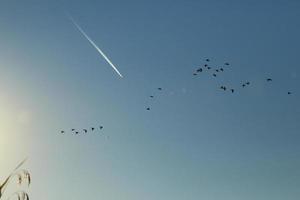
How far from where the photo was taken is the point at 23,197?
Answer: 108ft

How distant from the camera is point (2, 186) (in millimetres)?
33594

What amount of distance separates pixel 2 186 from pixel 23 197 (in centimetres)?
83

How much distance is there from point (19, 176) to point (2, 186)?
51cm

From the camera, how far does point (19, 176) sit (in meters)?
33.9

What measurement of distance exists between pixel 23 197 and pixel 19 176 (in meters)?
0.99
